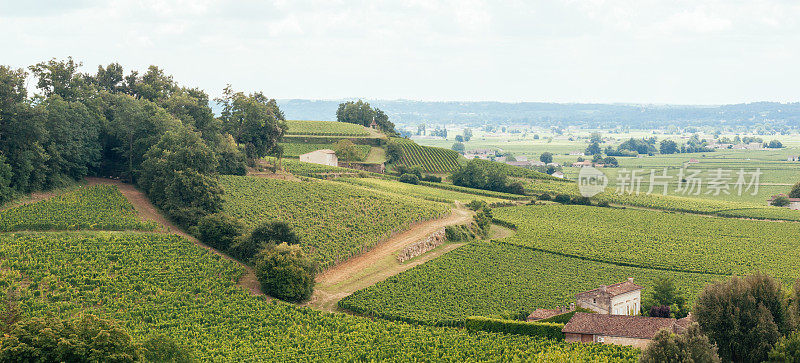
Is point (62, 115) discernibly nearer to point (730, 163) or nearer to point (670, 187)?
point (670, 187)

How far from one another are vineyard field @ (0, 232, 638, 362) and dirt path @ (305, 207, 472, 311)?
15.4ft

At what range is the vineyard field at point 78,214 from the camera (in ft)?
170

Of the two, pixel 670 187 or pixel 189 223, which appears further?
pixel 670 187

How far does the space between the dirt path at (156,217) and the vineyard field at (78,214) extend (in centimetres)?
121

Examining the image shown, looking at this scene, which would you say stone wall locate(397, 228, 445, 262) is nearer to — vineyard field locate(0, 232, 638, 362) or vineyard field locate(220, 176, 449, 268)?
vineyard field locate(220, 176, 449, 268)

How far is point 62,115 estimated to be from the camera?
61.7 metres

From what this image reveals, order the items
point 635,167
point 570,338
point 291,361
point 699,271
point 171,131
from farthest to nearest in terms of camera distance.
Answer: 1. point 635,167
2. point 171,131
3. point 699,271
4. point 570,338
5. point 291,361

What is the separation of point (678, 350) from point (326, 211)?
41949 millimetres

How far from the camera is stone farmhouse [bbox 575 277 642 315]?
46656 mm

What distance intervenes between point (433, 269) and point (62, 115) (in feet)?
118

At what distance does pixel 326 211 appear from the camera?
6794 centimetres

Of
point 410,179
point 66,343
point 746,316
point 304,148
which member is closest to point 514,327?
point 746,316

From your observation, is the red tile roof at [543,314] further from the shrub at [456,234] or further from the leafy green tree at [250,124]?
the leafy green tree at [250,124]

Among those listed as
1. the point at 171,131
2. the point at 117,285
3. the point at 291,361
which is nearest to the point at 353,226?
the point at 171,131
